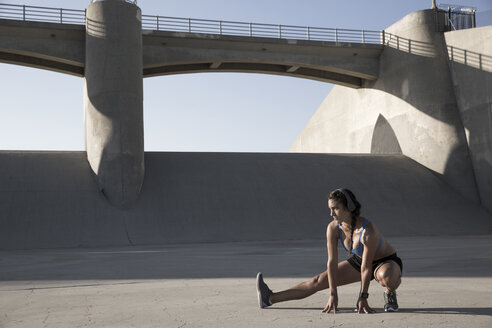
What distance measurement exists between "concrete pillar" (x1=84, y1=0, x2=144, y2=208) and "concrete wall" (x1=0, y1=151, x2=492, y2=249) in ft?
2.47

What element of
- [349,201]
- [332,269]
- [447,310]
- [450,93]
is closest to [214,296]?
[332,269]

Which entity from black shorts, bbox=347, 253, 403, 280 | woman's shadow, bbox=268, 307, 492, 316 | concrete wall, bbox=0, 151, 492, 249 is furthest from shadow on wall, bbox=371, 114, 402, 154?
black shorts, bbox=347, 253, 403, 280

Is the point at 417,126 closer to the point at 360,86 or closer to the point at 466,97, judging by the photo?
the point at 466,97

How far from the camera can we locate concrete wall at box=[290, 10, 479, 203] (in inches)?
1022

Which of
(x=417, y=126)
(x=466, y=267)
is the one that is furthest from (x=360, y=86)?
(x=466, y=267)

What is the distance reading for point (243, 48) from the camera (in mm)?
27688

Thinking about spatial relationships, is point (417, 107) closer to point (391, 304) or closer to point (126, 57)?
point (126, 57)

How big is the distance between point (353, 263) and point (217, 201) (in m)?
17.1

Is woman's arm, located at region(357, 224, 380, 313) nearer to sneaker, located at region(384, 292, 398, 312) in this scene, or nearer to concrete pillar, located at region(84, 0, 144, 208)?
sneaker, located at region(384, 292, 398, 312)

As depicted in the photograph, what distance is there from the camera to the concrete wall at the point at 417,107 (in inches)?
1022

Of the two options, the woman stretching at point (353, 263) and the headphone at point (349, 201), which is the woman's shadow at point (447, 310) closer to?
the woman stretching at point (353, 263)

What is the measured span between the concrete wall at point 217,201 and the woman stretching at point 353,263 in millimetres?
14381

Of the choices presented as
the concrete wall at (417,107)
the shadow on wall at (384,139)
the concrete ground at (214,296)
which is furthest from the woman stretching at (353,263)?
the shadow on wall at (384,139)

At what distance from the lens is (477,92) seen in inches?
973
